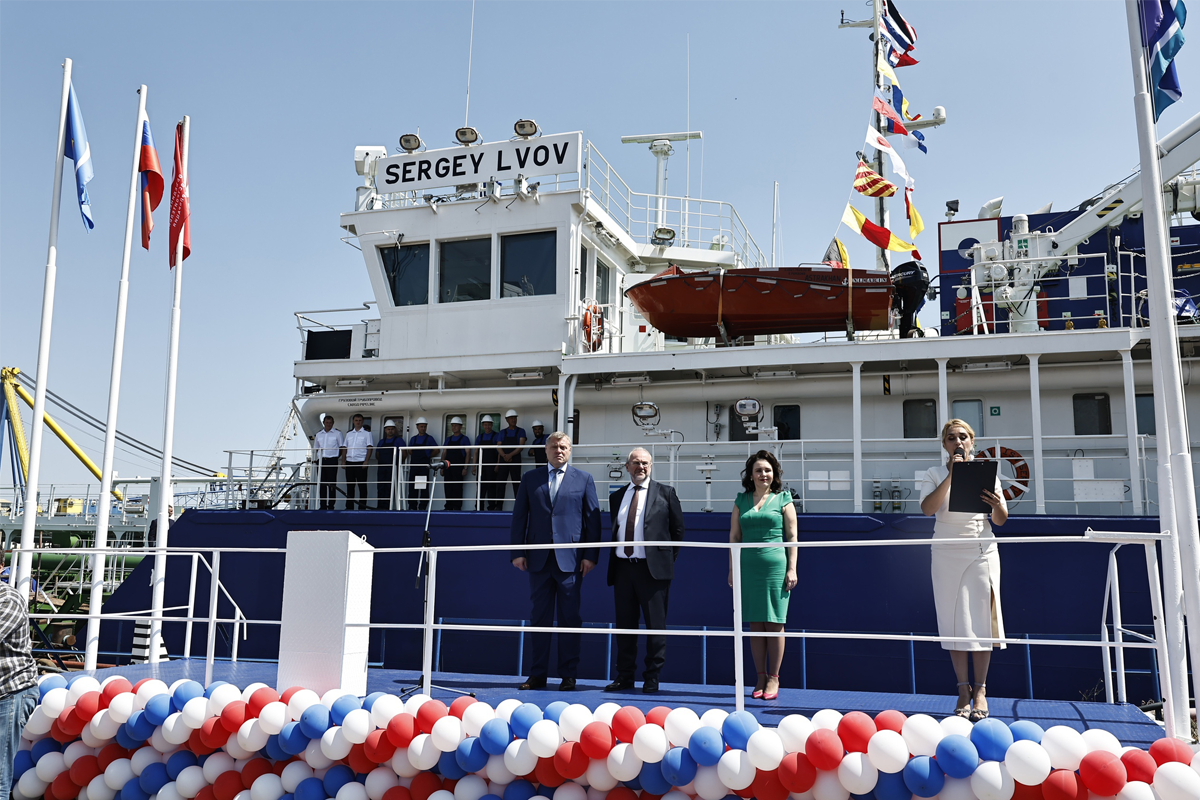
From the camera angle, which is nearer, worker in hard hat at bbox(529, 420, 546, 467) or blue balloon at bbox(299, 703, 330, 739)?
blue balloon at bbox(299, 703, 330, 739)

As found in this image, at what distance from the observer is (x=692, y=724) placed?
4.17 meters

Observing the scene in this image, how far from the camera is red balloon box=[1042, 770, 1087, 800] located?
356cm

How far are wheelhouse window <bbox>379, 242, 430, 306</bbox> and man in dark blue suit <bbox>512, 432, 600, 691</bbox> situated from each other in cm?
720

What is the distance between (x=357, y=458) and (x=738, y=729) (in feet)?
28.1

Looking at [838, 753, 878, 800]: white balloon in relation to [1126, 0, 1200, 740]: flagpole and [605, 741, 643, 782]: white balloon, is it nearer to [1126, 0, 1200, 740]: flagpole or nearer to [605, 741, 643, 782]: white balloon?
[605, 741, 643, 782]: white balloon

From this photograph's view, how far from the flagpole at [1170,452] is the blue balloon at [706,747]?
1.91 metres

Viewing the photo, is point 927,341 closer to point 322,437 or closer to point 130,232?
point 322,437

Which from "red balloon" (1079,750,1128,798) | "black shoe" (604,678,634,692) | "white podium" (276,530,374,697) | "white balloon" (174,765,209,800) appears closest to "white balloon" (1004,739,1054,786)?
"red balloon" (1079,750,1128,798)

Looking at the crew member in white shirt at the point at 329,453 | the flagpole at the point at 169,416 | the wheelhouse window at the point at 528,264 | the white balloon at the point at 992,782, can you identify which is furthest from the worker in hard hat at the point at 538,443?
the white balloon at the point at 992,782

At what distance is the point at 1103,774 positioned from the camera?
351 centimetres

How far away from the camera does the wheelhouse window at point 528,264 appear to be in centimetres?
1239

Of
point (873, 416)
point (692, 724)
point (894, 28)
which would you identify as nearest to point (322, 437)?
point (873, 416)

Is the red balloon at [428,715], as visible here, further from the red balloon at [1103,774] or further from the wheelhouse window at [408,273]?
the wheelhouse window at [408,273]

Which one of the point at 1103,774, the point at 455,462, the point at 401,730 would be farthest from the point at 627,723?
the point at 455,462
